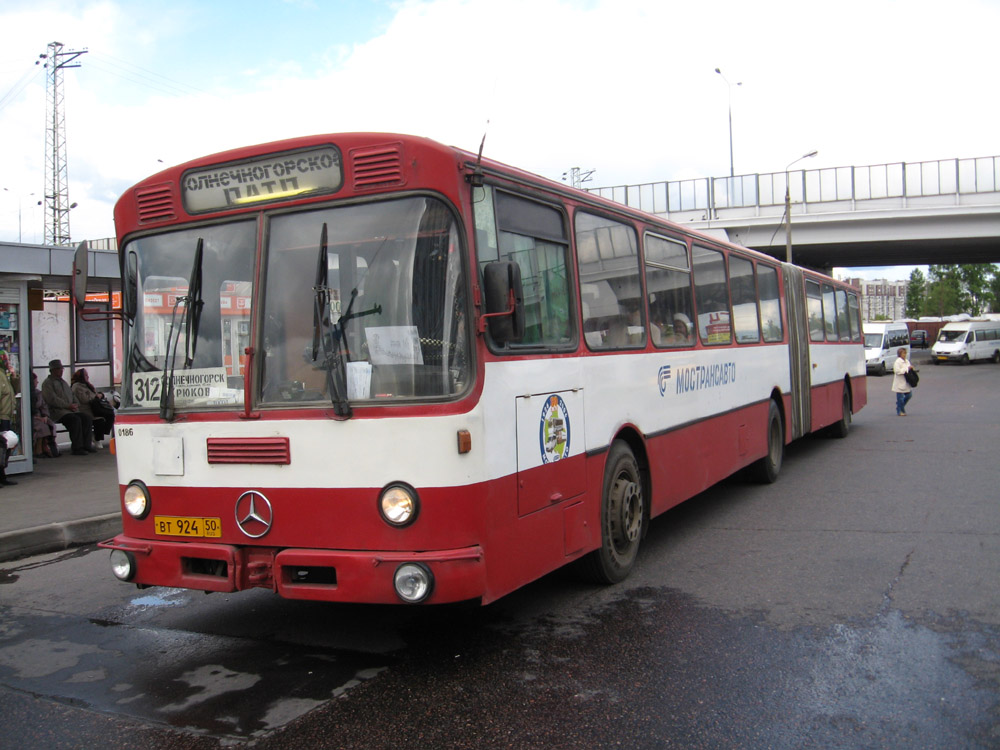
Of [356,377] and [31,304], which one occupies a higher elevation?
[31,304]

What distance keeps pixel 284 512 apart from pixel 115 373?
45.7 feet

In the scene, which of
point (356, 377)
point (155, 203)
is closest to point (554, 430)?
point (356, 377)

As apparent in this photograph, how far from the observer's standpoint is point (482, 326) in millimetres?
4801

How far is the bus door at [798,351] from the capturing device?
12.6 m

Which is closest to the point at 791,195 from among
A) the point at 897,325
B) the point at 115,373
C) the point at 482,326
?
the point at 897,325

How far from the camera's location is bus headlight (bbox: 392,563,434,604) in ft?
14.8

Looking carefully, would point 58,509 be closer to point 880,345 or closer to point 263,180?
point 263,180

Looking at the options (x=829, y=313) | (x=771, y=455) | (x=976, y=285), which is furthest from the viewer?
(x=976, y=285)

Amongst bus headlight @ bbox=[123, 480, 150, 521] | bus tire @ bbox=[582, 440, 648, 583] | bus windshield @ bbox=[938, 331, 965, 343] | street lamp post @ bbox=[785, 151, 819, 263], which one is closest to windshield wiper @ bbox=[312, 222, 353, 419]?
bus headlight @ bbox=[123, 480, 150, 521]

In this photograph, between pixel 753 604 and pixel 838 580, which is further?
pixel 838 580

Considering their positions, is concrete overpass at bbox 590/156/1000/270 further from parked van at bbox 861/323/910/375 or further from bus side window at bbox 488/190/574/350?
bus side window at bbox 488/190/574/350

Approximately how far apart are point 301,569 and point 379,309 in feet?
5.12

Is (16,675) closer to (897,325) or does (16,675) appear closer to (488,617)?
(488,617)

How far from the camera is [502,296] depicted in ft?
15.7
